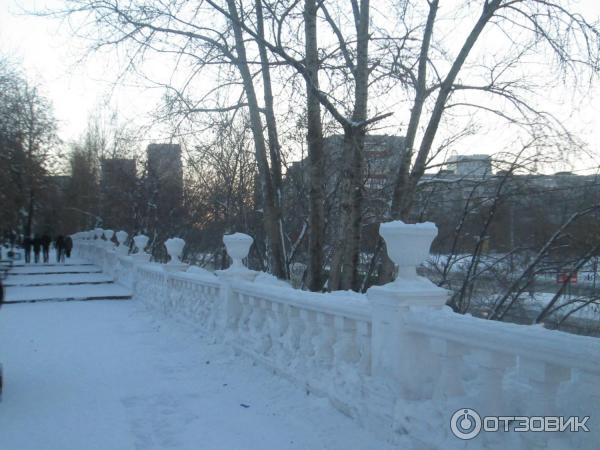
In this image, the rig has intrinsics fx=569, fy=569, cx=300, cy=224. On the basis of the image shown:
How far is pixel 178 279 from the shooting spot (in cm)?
1027

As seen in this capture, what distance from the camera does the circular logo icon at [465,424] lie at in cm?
324

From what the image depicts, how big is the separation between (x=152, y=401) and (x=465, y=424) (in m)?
3.10

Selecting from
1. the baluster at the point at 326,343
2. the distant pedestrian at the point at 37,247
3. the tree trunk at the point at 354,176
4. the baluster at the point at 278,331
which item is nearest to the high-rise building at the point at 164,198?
the distant pedestrian at the point at 37,247

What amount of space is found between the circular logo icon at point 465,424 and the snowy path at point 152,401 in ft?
2.46

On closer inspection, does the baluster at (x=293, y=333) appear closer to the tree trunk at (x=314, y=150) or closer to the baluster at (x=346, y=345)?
the baluster at (x=346, y=345)

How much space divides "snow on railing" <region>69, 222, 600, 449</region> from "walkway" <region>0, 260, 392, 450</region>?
254 millimetres

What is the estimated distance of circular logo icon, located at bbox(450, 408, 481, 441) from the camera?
10.6ft

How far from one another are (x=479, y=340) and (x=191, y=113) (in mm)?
9454

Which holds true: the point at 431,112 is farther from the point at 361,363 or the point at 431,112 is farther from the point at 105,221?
the point at 105,221

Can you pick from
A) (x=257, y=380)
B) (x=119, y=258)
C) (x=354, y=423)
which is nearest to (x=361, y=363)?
(x=354, y=423)

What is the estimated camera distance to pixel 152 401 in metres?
5.29

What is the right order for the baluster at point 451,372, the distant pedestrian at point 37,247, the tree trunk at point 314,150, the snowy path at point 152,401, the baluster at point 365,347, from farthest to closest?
1. the distant pedestrian at point 37,247
2. the tree trunk at point 314,150
3. the baluster at point 365,347
4. the snowy path at point 152,401
5. the baluster at point 451,372

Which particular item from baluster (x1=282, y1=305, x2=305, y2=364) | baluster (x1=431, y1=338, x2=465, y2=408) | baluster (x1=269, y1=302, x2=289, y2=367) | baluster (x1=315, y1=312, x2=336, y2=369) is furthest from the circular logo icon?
baluster (x1=269, y1=302, x2=289, y2=367)

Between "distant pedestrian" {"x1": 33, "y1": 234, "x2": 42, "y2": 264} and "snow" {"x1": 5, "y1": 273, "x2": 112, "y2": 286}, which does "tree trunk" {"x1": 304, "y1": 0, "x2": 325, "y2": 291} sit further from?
"distant pedestrian" {"x1": 33, "y1": 234, "x2": 42, "y2": 264}
